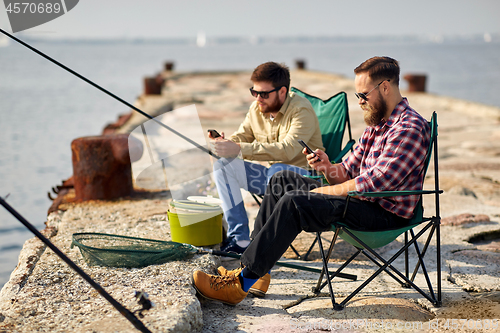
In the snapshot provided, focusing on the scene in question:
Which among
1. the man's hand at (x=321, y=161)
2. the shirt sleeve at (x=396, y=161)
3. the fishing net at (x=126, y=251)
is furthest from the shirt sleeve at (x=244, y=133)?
the shirt sleeve at (x=396, y=161)

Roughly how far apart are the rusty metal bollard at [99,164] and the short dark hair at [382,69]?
248cm

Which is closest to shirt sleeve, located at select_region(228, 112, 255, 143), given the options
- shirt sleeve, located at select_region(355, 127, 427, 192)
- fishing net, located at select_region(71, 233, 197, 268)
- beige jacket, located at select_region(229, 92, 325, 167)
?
beige jacket, located at select_region(229, 92, 325, 167)

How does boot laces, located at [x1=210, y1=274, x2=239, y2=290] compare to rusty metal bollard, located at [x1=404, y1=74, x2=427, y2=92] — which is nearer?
boot laces, located at [x1=210, y1=274, x2=239, y2=290]

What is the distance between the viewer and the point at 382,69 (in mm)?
2584

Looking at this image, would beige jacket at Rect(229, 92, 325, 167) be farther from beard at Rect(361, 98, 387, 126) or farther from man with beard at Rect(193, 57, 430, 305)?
beard at Rect(361, 98, 387, 126)

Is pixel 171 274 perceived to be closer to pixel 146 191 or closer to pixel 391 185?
pixel 391 185

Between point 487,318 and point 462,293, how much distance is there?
34cm

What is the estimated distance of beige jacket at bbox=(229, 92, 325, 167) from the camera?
336 centimetres

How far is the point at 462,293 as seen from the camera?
273 centimetres

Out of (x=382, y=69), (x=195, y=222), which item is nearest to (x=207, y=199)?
(x=195, y=222)

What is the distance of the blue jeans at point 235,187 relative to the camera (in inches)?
127

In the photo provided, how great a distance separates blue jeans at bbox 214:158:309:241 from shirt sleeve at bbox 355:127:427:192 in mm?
924

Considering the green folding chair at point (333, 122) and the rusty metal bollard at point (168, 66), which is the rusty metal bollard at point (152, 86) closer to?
the green folding chair at point (333, 122)

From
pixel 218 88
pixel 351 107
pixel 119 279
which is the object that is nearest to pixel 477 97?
pixel 218 88
